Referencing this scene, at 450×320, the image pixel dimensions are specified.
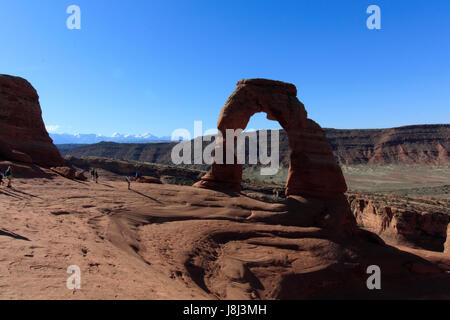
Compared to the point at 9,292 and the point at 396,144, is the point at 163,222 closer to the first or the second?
the point at 9,292

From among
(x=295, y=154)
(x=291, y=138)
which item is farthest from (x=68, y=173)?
(x=295, y=154)

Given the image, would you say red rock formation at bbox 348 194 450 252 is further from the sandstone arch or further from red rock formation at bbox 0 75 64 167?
red rock formation at bbox 0 75 64 167

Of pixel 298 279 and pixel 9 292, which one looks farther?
pixel 298 279

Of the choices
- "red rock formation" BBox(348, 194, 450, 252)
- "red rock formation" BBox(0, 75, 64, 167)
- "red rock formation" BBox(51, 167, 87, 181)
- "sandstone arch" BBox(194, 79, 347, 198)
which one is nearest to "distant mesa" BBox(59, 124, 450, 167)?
"red rock formation" BBox(348, 194, 450, 252)

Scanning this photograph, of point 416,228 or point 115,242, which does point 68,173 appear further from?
point 416,228

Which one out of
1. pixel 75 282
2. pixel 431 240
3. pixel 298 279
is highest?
pixel 75 282

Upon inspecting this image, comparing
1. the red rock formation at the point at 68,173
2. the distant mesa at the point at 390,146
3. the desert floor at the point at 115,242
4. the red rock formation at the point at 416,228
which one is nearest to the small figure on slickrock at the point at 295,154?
the desert floor at the point at 115,242

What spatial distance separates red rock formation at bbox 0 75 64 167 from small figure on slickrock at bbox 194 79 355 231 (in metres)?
12.4

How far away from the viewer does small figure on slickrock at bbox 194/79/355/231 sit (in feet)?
51.5

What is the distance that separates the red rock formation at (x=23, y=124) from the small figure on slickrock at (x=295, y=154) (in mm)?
12393

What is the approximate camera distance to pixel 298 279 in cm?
1173
